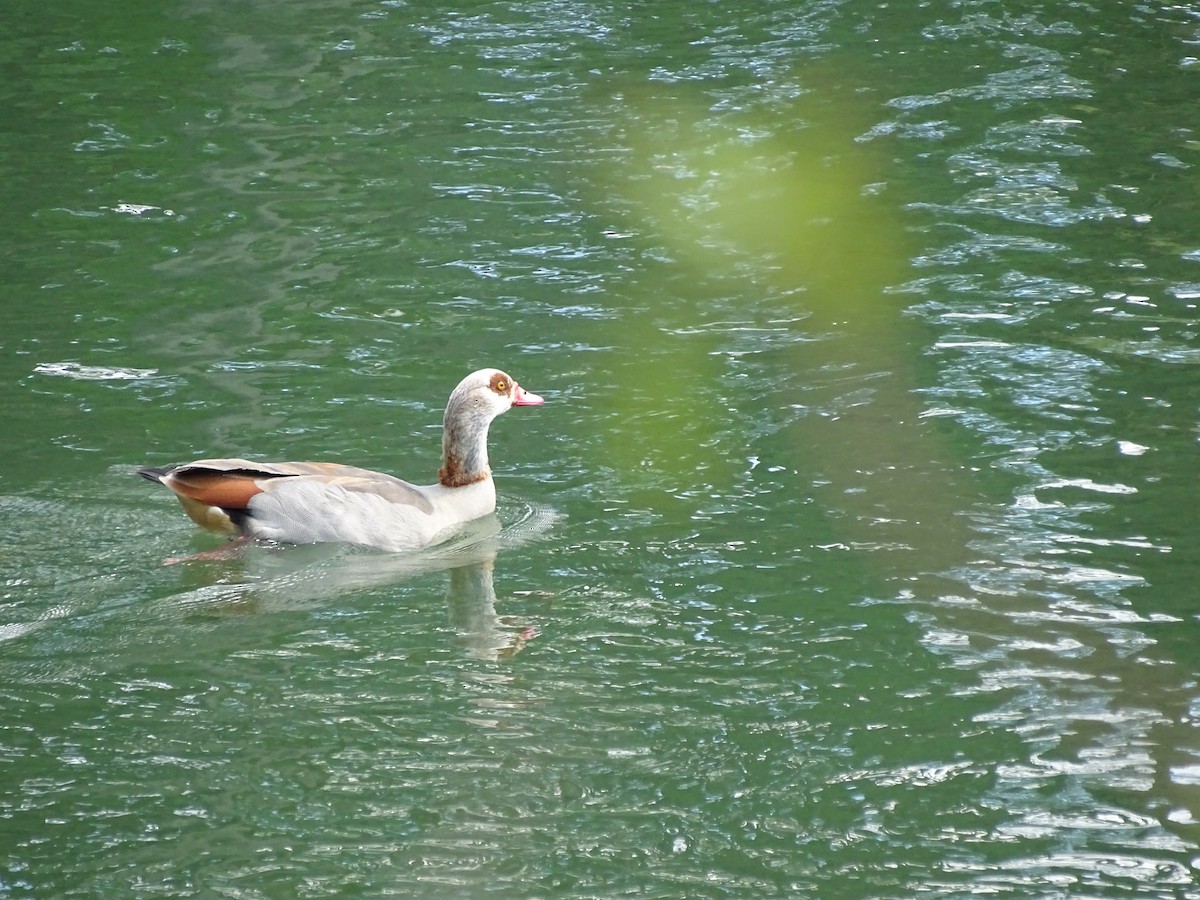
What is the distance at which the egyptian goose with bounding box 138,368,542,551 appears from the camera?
882cm

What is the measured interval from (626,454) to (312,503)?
74.7 inches

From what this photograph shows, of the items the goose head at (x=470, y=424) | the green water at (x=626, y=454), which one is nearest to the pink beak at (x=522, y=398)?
the goose head at (x=470, y=424)

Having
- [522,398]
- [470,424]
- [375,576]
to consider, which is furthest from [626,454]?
[375,576]

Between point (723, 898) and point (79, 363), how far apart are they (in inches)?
261

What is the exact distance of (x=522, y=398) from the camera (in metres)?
9.62

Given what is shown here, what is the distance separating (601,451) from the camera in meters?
9.91

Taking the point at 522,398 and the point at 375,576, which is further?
the point at 522,398

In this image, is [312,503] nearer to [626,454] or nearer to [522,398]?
[522,398]

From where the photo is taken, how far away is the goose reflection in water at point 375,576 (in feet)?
26.1

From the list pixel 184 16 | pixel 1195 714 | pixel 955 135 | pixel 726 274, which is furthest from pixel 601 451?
pixel 184 16

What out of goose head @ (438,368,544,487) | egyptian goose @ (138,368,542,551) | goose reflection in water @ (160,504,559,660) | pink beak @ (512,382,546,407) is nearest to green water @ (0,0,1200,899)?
goose reflection in water @ (160,504,559,660)

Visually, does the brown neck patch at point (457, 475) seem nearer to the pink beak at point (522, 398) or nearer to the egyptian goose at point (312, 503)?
the egyptian goose at point (312, 503)

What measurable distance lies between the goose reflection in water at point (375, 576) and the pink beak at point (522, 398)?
1.92ft

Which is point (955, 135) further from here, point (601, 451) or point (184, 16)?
point (184, 16)
